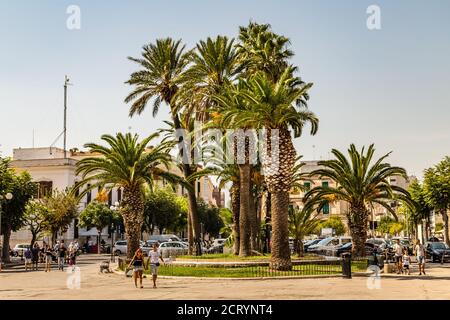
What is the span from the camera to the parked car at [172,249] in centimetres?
3847

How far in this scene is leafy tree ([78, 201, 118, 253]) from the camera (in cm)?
6259

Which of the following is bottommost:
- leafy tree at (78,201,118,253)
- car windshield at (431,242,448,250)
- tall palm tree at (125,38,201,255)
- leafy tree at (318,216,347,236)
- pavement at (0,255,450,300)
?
pavement at (0,255,450,300)

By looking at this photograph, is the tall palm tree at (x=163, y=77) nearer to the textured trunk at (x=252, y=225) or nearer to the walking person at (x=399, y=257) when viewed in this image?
the textured trunk at (x=252, y=225)

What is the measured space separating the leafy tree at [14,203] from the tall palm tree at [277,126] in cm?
2237

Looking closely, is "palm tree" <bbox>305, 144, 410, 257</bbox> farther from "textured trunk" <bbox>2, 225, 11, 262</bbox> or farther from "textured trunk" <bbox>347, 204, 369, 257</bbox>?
"textured trunk" <bbox>2, 225, 11, 262</bbox>

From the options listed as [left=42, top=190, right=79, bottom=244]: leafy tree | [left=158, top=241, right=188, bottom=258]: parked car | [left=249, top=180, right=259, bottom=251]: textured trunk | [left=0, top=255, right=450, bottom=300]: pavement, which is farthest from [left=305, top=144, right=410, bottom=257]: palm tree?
[left=42, top=190, right=79, bottom=244]: leafy tree

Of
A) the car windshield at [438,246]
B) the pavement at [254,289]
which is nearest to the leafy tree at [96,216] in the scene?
the car windshield at [438,246]

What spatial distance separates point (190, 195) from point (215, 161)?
302cm

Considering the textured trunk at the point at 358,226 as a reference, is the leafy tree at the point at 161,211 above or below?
above

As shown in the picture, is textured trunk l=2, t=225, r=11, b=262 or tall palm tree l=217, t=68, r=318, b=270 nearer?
tall palm tree l=217, t=68, r=318, b=270

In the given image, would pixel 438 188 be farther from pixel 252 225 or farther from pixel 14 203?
pixel 14 203

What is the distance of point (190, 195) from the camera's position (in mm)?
36250

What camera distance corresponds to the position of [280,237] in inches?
1008

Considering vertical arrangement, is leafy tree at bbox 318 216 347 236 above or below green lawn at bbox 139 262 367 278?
above
